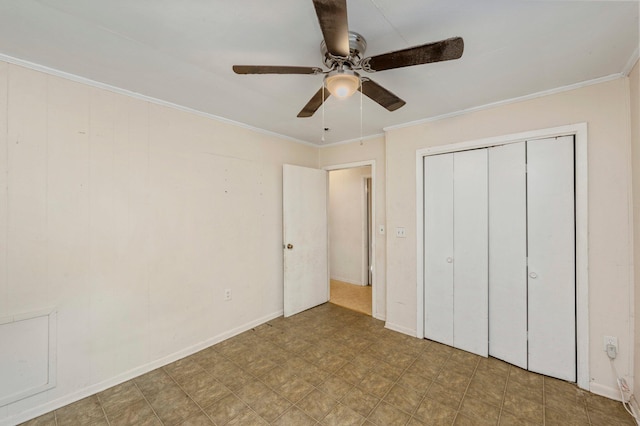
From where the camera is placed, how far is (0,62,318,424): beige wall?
67.8 inches

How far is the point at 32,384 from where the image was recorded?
1.72 metres

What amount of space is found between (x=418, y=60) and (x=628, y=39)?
1360mm

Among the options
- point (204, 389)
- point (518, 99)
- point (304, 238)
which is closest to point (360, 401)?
point (204, 389)

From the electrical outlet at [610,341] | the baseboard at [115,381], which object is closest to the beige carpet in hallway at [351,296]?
the baseboard at [115,381]

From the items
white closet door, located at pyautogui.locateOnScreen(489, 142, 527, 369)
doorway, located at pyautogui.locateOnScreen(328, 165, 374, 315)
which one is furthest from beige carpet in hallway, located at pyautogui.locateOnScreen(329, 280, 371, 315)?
white closet door, located at pyautogui.locateOnScreen(489, 142, 527, 369)

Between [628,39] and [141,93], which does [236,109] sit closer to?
[141,93]

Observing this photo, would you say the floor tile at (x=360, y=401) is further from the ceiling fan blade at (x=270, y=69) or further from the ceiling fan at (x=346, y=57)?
the ceiling fan blade at (x=270, y=69)

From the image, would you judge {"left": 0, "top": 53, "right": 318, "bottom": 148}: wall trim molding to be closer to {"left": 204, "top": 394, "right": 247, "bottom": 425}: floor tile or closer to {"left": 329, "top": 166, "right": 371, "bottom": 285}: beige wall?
{"left": 329, "top": 166, "right": 371, "bottom": 285}: beige wall

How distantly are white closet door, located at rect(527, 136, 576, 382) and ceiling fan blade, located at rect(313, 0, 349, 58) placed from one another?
2.00 meters

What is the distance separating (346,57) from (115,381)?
2.86 m

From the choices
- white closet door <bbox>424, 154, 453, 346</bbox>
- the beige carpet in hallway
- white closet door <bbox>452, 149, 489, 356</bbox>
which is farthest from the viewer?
the beige carpet in hallway

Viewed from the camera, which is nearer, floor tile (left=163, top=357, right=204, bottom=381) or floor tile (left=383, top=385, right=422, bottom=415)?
floor tile (left=383, top=385, right=422, bottom=415)

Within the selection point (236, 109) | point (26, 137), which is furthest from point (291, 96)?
point (26, 137)

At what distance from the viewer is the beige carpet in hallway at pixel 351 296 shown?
365cm
